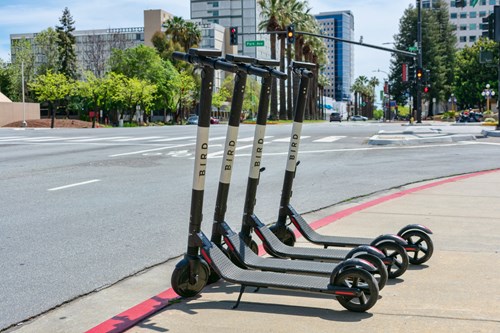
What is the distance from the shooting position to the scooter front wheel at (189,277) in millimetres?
4711

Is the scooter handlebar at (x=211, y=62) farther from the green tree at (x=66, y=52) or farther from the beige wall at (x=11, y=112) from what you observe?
the green tree at (x=66, y=52)

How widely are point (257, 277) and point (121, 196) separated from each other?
6.52 metres

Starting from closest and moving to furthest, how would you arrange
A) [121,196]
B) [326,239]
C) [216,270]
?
[216,270]
[326,239]
[121,196]

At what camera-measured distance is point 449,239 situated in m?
6.98

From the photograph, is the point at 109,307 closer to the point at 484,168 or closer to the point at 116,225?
the point at 116,225

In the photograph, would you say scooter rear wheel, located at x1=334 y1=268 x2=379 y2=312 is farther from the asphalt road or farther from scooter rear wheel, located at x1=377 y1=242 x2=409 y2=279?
the asphalt road

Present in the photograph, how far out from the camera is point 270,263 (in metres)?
5.01

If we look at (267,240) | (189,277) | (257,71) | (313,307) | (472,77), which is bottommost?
(313,307)

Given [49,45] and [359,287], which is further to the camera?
[49,45]

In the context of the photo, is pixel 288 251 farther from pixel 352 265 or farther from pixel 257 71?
pixel 257 71

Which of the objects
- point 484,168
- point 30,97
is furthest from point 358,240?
point 30,97

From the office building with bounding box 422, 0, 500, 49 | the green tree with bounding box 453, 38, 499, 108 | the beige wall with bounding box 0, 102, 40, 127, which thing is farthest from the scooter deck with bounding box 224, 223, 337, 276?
the office building with bounding box 422, 0, 500, 49

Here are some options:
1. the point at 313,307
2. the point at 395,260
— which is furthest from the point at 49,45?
the point at 313,307

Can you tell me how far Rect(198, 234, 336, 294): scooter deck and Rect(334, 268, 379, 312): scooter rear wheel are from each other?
0.10m
